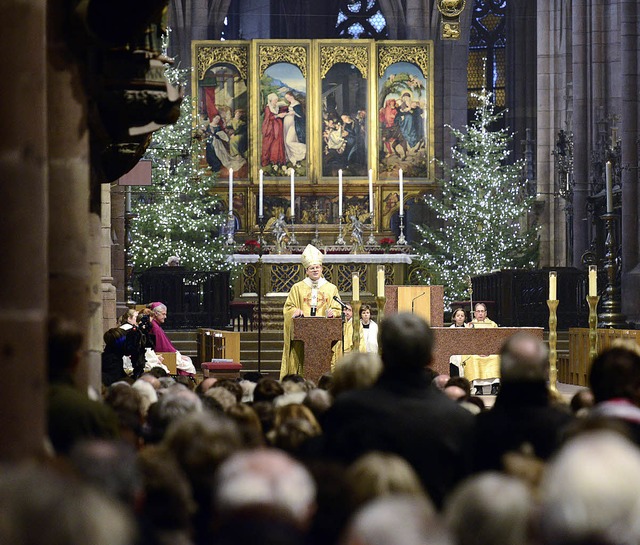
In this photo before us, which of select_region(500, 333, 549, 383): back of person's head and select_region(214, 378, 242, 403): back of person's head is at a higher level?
select_region(500, 333, 549, 383): back of person's head

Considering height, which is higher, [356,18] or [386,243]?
[356,18]

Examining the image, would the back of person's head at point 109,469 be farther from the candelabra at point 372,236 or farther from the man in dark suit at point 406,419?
the candelabra at point 372,236

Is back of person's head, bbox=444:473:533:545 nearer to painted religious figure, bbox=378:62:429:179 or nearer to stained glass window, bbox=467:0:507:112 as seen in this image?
painted religious figure, bbox=378:62:429:179

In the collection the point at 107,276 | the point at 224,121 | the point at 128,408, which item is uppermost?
the point at 224,121

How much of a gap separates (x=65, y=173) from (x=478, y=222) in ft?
85.9

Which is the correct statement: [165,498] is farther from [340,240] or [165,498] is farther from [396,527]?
[340,240]

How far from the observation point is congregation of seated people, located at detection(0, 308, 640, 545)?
3.03 metres

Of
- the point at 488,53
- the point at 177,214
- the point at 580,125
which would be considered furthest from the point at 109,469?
the point at 488,53

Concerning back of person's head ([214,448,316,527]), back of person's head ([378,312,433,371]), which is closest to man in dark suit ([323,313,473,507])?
back of person's head ([378,312,433,371])

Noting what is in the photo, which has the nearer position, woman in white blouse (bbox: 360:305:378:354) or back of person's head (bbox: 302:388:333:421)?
back of person's head (bbox: 302:388:333:421)

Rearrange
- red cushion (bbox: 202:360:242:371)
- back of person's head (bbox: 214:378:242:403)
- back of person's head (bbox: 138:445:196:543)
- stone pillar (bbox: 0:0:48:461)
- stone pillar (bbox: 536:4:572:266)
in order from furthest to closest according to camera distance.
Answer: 1. stone pillar (bbox: 536:4:572:266)
2. red cushion (bbox: 202:360:242:371)
3. back of person's head (bbox: 214:378:242:403)
4. stone pillar (bbox: 0:0:48:461)
5. back of person's head (bbox: 138:445:196:543)

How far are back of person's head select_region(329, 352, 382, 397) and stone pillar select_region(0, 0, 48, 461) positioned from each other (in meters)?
1.51

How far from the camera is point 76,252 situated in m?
7.25

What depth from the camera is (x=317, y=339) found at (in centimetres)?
1503
